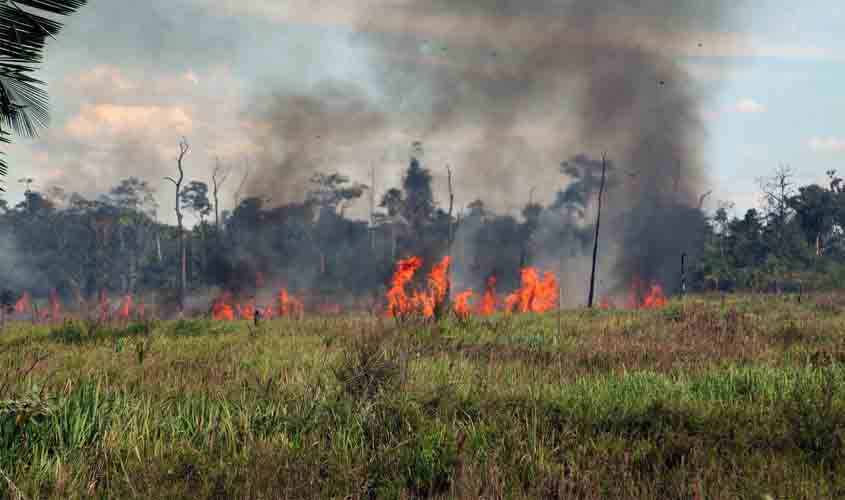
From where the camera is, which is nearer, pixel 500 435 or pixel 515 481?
pixel 515 481

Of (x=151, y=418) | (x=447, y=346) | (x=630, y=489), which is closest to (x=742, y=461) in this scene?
(x=630, y=489)

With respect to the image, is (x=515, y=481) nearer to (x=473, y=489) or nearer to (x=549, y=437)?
(x=473, y=489)

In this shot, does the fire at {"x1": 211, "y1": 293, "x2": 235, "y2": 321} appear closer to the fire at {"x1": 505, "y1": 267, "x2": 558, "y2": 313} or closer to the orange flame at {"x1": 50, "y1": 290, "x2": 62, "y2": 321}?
the orange flame at {"x1": 50, "y1": 290, "x2": 62, "y2": 321}

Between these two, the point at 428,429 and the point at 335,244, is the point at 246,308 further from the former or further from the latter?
the point at 428,429

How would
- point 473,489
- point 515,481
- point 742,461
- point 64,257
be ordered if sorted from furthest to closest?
point 64,257
point 742,461
point 515,481
point 473,489

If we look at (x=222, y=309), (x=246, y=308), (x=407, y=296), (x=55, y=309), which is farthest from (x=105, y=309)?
(x=407, y=296)

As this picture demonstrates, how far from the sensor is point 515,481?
3.79 metres

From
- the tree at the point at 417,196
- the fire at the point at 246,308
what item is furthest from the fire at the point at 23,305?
the tree at the point at 417,196

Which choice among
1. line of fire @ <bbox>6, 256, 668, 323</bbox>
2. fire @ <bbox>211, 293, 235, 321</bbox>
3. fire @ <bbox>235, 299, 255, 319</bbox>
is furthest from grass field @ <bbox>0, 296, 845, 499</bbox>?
fire @ <bbox>235, 299, 255, 319</bbox>

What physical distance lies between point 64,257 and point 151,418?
5745 centimetres

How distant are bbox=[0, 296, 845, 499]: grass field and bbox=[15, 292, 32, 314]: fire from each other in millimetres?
43374

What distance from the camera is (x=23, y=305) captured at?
45219mm

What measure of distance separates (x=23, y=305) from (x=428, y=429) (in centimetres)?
4985

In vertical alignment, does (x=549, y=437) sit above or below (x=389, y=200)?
below
